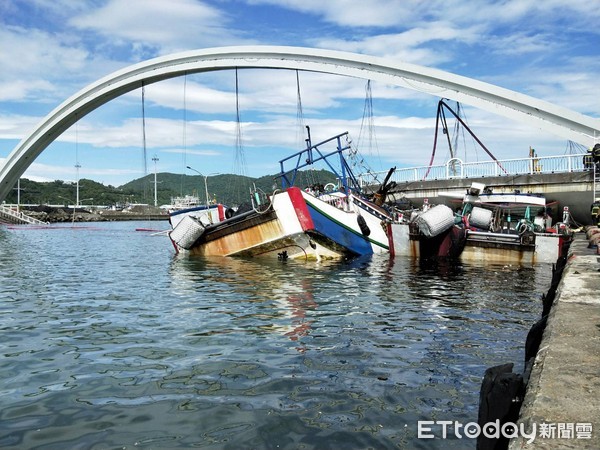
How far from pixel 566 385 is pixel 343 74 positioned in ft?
97.7

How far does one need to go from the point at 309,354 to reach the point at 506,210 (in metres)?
21.0

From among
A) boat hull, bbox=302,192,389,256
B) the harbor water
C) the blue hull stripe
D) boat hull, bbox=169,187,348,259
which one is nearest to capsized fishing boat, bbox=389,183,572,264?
boat hull, bbox=302,192,389,256

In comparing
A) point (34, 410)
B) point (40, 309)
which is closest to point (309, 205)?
point (40, 309)

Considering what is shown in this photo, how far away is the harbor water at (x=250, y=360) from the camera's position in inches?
173

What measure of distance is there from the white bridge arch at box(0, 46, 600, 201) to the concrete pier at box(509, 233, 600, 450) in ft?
75.5

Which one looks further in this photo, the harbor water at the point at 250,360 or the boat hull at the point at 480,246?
the boat hull at the point at 480,246

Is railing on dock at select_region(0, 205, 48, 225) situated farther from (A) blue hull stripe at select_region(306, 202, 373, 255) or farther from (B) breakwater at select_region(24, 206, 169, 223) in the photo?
(A) blue hull stripe at select_region(306, 202, 373, 255)

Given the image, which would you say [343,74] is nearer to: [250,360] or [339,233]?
[339,233]

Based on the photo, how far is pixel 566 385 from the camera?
10.5ft

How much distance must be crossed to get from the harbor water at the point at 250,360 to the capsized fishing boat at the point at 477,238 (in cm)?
604

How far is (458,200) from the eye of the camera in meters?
29.4

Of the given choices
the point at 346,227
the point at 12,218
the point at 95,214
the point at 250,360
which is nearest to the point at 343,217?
the point at 346,227

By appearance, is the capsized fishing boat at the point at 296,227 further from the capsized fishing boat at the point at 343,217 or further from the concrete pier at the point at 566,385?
the concrete pier at the point at 566,385

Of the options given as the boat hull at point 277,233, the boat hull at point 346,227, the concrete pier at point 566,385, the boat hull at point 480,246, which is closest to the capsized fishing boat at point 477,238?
the boat hull at point 480,246
